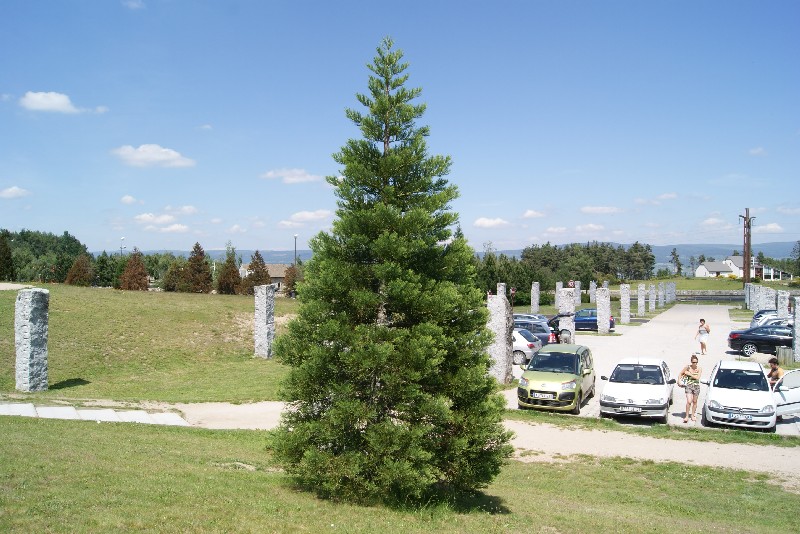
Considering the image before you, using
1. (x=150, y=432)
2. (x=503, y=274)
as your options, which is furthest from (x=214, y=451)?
(x=503, y=274)

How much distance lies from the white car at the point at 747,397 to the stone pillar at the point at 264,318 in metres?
17.7

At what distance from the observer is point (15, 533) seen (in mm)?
5156

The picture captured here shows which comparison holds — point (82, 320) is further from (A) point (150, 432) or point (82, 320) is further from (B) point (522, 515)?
(B) point (522, 515)

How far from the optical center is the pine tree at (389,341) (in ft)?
23.2

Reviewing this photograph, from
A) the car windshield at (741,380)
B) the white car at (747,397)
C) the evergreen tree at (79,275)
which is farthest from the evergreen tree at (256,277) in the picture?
the white car at (747,397)

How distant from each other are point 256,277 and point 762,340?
156 feet

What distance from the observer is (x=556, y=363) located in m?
17.3

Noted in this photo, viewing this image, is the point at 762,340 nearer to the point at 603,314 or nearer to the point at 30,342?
the point at 603,314

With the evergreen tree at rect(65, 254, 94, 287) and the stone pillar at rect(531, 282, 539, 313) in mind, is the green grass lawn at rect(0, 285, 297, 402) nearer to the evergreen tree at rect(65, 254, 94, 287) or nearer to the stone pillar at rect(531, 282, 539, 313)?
the evergreen tree at rect(65, 254, 94, 287)

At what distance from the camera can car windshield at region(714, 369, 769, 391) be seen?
15066 mm

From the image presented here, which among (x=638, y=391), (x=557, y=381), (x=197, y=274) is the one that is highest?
(x=197, y=274)

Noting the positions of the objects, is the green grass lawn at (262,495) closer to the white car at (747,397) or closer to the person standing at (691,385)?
the white car at (747,397)

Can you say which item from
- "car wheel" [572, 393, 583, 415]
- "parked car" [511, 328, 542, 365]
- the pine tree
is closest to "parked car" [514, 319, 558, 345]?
"parked car" [511, 328, 542, 365]

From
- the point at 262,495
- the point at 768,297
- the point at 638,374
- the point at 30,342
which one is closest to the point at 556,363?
the point at 638,374
